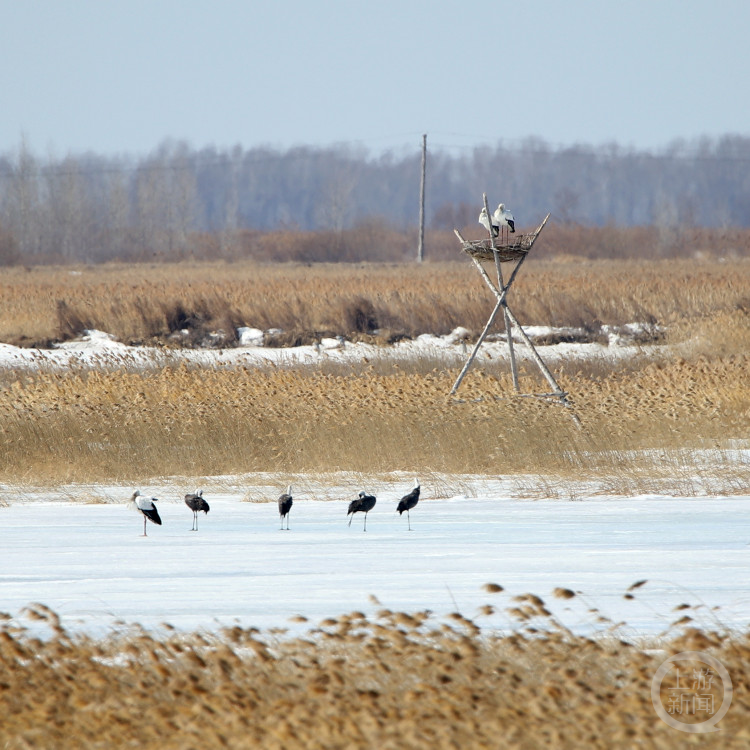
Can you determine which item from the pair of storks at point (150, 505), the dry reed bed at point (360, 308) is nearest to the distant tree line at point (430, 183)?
the dry reed bed at point (360, 308)

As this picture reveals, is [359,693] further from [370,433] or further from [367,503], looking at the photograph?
[370,433]

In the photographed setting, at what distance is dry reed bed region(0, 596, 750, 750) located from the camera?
4.09 m

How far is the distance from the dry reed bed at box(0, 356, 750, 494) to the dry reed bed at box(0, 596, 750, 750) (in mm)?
7308

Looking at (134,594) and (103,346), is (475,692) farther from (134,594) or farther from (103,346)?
(103,346)

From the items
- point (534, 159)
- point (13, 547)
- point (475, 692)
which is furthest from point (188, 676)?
point (534, 159)

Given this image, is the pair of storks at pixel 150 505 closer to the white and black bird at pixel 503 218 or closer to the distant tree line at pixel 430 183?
the white and black bird at pixel 503 218

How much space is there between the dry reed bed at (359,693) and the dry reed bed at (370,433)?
24.0ft

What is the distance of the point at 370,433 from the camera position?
13.1 meters

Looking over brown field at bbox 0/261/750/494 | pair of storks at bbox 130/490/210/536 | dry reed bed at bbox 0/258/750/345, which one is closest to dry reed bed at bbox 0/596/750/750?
pair of storks at bbox 130/490/210/536

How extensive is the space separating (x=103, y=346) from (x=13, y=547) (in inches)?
723

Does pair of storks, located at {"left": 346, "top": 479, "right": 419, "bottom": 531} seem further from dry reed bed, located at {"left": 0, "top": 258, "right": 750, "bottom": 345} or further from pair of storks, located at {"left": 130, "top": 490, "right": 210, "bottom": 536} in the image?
dry reed bed, located at {"left": 0, "top": 258, "right": 750, "bottom": 345}

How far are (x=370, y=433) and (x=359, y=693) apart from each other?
8.76m

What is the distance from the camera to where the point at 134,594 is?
6824 mm

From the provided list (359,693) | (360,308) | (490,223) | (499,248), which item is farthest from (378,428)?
(360,308)
